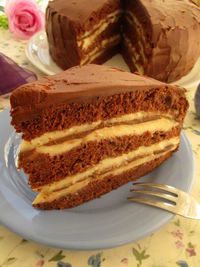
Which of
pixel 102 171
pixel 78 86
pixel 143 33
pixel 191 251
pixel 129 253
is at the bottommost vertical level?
pixel 191 251

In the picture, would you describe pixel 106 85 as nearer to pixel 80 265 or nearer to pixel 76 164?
pixel 76 164

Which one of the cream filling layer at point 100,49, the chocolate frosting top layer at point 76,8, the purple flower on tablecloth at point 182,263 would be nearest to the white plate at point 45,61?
the cream filling layer at point 100,49

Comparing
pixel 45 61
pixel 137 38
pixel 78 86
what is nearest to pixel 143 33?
pixel 137 38

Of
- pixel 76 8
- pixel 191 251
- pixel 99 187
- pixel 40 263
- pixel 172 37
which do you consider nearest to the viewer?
pixel 40 263

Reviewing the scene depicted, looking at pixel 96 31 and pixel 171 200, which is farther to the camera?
pixel 96 31

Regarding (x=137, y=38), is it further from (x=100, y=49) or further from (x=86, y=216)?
(x=86, y=216)

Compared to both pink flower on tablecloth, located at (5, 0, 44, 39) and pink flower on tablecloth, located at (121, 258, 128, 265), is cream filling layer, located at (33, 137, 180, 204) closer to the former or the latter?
pink flower on tablecloth, located at (121, 258, 128, 265)

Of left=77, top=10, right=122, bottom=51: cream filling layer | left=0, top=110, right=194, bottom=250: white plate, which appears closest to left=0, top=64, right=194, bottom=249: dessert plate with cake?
left=0, top=110, right=194, bottom=250: white plate

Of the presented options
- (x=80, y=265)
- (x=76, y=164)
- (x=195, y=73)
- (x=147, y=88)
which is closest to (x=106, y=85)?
(x=147, y=88)
